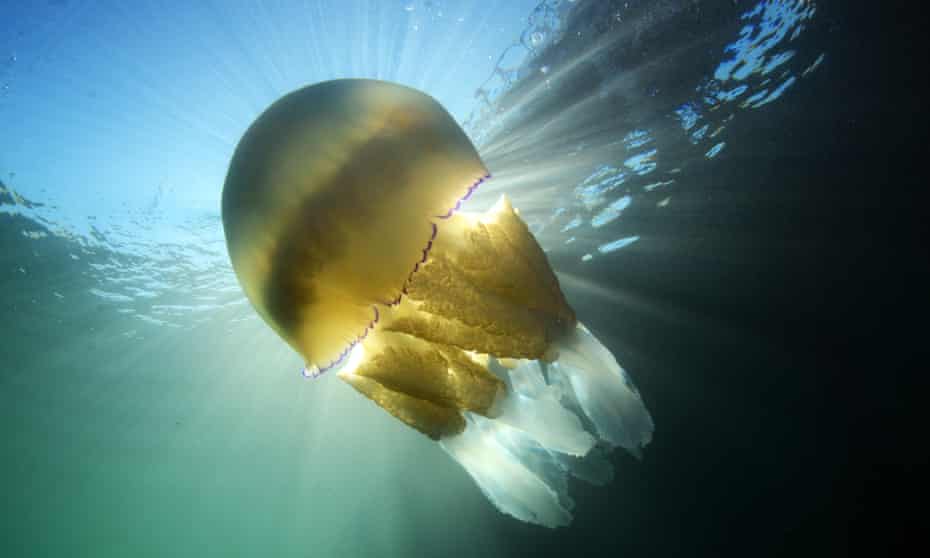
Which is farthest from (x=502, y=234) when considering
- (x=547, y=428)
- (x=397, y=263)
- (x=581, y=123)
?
(x=581, y=123)

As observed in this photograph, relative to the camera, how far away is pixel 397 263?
1.11 meters

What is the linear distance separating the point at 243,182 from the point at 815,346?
1603 centimetres

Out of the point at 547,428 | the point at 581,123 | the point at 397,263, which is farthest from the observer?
the point at 581,123

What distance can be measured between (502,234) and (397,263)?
1.49ft

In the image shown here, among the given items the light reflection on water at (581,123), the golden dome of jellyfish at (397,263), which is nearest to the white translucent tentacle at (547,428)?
the golden dome of jellyfish at (397,263)

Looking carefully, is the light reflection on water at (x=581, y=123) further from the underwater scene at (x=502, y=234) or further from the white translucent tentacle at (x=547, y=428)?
the white translucent tentacle at (x=547, y=428)

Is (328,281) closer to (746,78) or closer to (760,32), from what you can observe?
(760,32)

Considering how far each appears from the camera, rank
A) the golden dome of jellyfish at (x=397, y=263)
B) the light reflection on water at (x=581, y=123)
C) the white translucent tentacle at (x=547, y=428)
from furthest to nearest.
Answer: the light reflection on water at (x=581, y=123) → the white translucent tentacle at (x=547, y=428) → the golden dome of jellyfish at (x=397, y=263)

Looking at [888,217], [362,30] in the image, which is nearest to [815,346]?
[888,217]

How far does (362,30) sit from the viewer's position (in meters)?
6.41

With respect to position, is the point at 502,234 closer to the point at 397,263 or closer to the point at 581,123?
the point at 397,263

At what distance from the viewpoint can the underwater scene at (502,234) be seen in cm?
113

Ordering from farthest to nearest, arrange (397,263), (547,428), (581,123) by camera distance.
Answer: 1. (581,123)
2. (547,428)
3. (397,263)

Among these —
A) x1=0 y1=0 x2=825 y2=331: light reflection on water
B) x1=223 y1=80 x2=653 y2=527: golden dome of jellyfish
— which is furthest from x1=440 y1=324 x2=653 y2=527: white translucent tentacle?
x1=0 y1=0 x2=825 y2=331: light reflection on water
